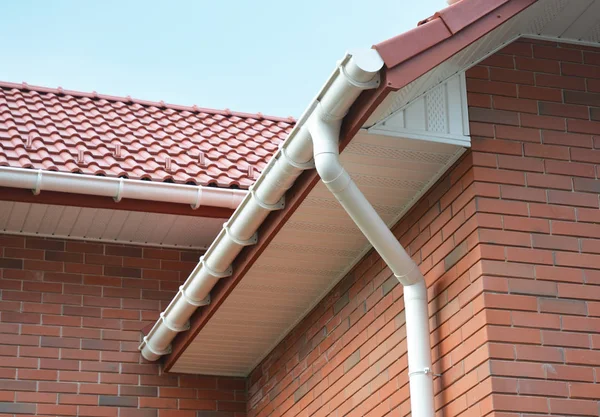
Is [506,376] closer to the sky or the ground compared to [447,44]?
closer to the ground

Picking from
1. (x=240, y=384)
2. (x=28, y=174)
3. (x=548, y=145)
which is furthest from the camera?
(x=240, y=384)

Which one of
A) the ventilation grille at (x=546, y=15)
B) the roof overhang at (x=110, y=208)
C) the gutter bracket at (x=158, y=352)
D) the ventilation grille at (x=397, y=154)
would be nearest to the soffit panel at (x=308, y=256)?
the ventilation grille at (x=397, y=154)

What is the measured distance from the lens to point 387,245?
4863 millimetres

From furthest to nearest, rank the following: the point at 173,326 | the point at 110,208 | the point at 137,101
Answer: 1. the point at 137,101
2. the point at 110,208
3. the point at 173,326

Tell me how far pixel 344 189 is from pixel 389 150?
0.44 meters

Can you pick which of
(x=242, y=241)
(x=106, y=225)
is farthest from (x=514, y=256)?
(x=106, y=225)

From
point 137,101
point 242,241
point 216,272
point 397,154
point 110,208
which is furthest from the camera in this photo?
point 137,101

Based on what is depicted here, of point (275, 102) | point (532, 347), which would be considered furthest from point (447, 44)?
point (275, 102)

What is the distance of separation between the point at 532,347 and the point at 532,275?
14.1 inches

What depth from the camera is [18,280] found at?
774cm

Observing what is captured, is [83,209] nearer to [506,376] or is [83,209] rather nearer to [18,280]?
[18,280]

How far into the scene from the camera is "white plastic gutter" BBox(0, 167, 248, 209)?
7.10m

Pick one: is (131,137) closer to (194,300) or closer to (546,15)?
(194,300)

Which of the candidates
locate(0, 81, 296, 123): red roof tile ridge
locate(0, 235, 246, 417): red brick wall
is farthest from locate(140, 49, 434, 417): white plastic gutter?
locate(0, 81, 296, 123): red roof tile ridge
